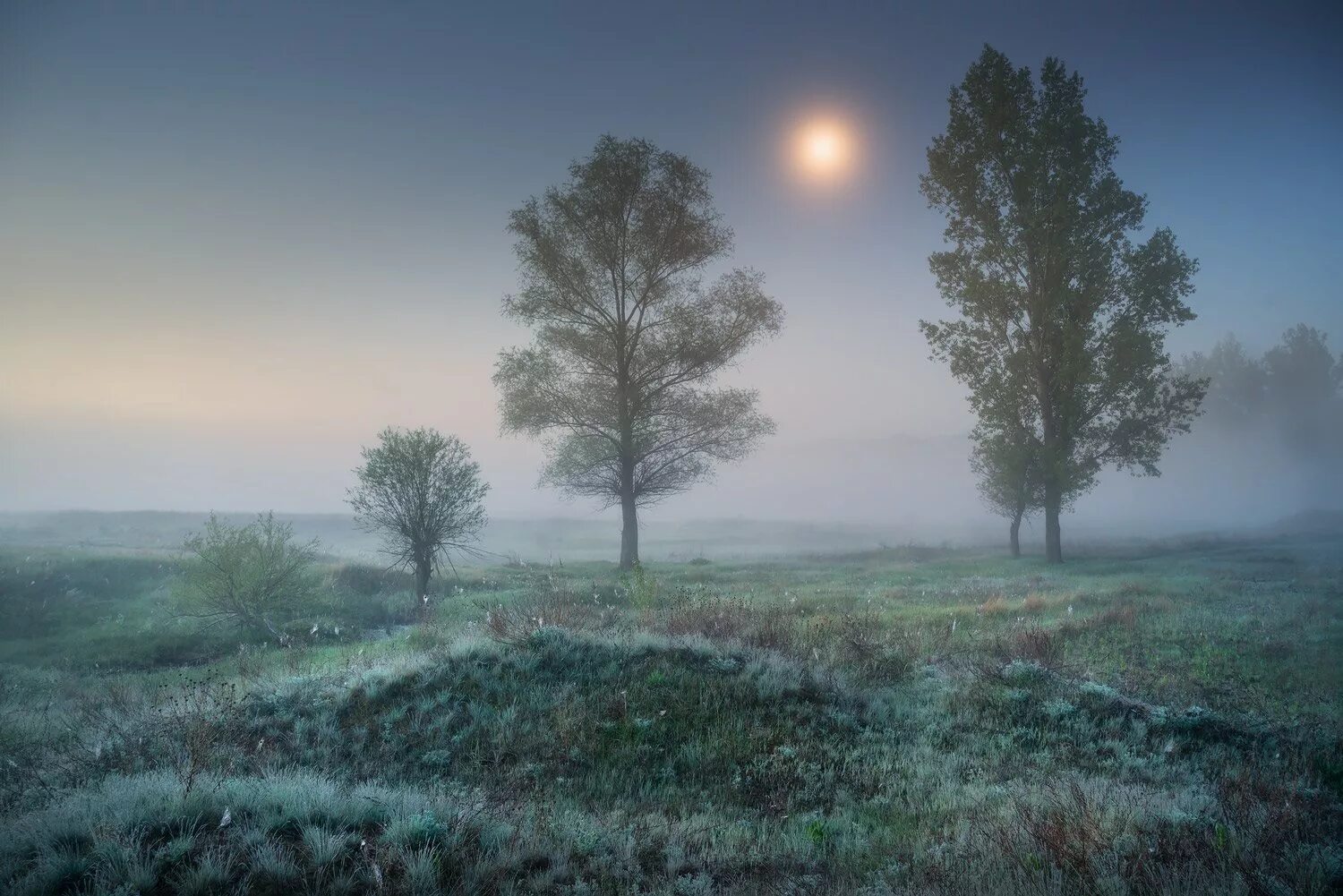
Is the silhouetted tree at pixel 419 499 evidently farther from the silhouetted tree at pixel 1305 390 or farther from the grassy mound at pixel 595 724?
the silhouetted tree at pixel 1305 390

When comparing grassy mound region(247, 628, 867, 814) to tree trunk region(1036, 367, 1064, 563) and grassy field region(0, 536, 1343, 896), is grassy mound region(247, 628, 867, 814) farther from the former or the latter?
tree trunk region(1036, 367, 1064, 563)

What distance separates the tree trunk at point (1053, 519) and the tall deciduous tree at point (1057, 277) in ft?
0.29

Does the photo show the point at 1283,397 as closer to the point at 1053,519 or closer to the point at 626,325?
the point at 1053,519

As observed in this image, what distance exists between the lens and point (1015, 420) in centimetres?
2759

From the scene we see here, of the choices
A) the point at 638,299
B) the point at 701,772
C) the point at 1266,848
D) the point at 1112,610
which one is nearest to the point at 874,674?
the point at 701,772

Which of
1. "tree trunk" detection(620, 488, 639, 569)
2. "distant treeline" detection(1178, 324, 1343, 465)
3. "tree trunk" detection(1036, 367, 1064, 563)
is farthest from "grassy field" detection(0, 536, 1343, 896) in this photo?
"distant treeline" detection(1178, 324, 1343, 465)

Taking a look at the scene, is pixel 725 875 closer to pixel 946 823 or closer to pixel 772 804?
pixel 772 804

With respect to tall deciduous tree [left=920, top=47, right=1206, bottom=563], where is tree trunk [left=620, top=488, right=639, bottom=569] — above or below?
below

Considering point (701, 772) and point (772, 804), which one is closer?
point (772, 804)

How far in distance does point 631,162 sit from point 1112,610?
22.1m

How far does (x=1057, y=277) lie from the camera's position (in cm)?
2586

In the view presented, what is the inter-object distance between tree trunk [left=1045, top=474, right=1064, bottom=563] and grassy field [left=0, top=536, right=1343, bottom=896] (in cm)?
1191

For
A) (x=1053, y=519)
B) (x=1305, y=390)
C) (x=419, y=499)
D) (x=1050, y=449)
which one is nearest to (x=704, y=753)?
(x=419, y=499)

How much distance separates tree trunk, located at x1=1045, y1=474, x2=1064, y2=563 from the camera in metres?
27.5
